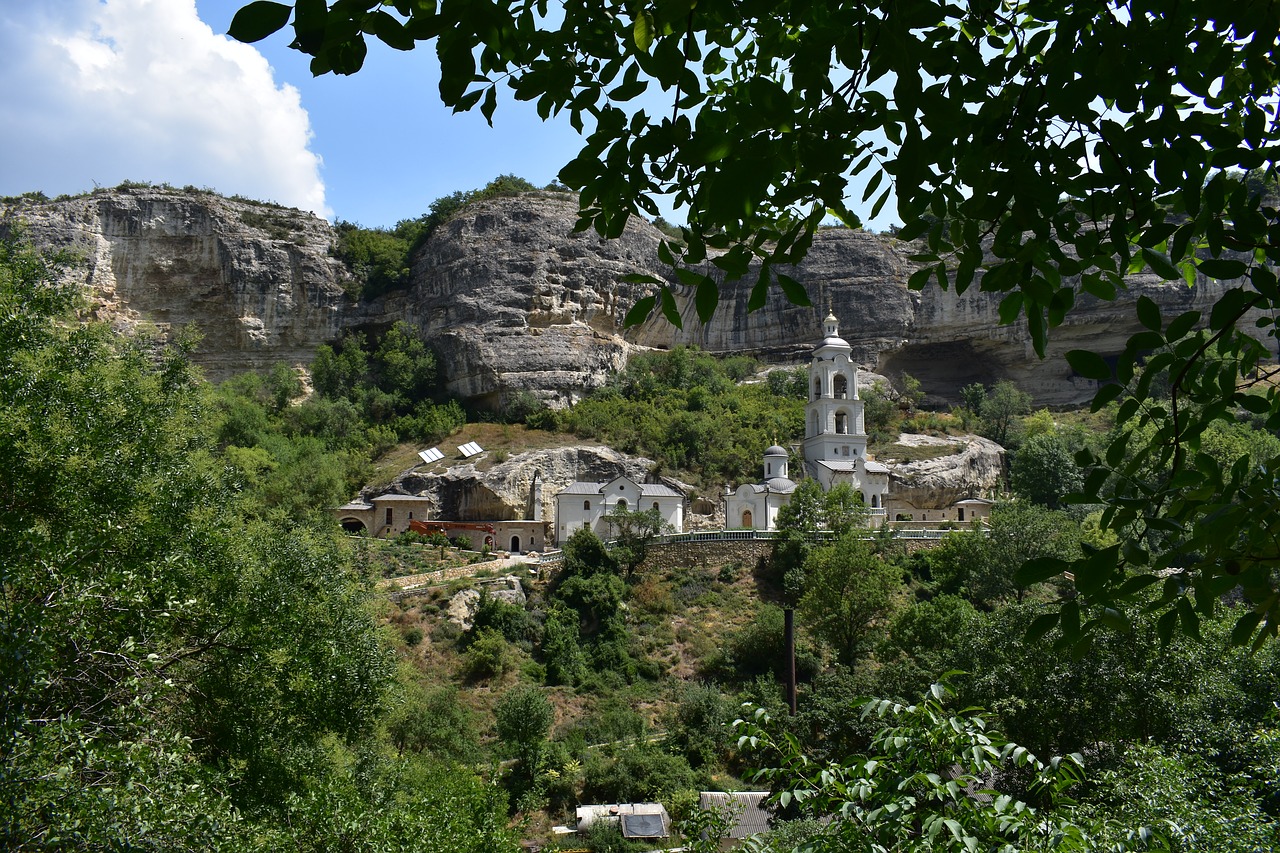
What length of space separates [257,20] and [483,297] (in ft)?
162

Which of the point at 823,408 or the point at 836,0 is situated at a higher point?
the point at 823,408

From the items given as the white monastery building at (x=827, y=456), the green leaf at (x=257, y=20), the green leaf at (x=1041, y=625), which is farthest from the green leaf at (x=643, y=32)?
the white monastery building at (x=827, y=456)

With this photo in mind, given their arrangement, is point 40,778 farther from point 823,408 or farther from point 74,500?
point 823,408

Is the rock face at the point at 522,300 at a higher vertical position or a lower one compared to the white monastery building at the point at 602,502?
higher

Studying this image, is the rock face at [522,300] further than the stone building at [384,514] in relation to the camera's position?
Yes

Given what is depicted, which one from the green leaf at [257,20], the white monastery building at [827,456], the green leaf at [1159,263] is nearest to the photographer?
the green leaf at [257,20]

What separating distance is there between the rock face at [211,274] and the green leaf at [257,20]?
53302 millimetres

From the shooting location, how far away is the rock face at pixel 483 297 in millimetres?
49969

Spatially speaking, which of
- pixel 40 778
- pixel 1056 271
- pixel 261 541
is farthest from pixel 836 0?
pixel 261 541

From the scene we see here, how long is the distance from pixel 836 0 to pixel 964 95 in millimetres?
505

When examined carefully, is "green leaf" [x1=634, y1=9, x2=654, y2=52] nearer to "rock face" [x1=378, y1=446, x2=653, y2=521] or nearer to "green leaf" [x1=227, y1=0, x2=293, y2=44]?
"green leaf" [x1=227, y1=0, x2=293, y2=44]

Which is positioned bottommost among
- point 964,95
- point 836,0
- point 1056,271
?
point 1056,271

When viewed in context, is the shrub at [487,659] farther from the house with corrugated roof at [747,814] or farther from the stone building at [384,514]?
the stone building at [384,514]

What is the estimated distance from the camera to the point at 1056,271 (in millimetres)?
3080
